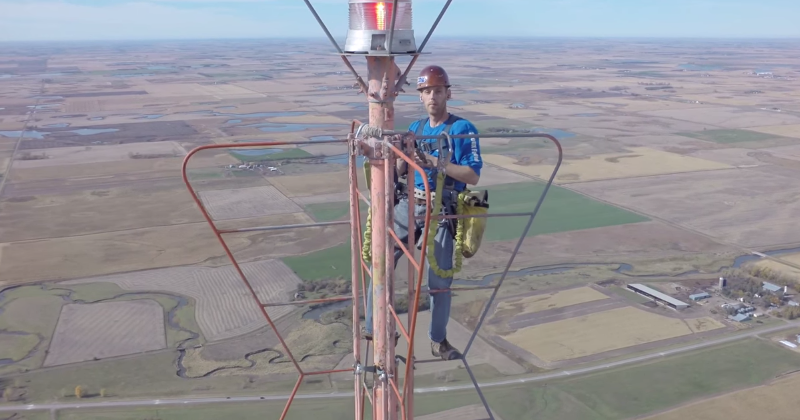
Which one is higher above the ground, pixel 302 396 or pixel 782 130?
pixel 782 130

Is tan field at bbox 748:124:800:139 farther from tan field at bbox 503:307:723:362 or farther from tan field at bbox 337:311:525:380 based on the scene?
tan field at bbox 337:311:525:380

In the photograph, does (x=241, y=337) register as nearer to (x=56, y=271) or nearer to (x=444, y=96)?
(x=56, y=271)

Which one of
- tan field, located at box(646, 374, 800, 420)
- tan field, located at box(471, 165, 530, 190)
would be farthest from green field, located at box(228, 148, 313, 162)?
tan field, located at box(646, 374, 800, 420)

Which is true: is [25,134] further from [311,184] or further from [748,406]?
[748,406]

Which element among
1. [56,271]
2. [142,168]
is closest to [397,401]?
[56,271]

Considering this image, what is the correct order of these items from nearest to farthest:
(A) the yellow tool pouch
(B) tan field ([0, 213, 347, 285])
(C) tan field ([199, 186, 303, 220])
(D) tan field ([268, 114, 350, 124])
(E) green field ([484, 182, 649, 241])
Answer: (A) the yellow tool pouch → (B) tan field ([0, 213, 347, 285]) → (E) green field ([484, 182, 649, 241]) → (C) tan field ([199, 186, 303, 220]) → (D) tan field ([268, 114, 350, 124])

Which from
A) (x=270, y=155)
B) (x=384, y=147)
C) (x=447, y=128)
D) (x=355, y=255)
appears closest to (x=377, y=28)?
(x=384, y=147)

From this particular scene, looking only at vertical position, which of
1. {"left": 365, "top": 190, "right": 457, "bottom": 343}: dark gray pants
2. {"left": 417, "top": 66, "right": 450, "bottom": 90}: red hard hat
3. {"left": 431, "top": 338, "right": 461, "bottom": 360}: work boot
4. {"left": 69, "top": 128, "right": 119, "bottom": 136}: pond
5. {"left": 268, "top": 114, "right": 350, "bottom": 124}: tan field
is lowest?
{"left": 69, "top": 128, "right": 119, "bottom": 136}: pond
